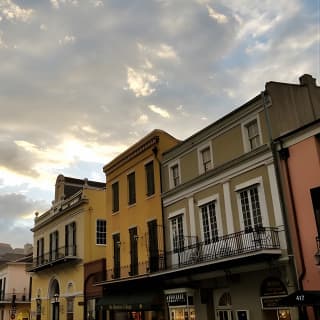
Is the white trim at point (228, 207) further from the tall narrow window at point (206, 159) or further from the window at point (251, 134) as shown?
the window at point (251, 134)

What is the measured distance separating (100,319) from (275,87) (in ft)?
57.0

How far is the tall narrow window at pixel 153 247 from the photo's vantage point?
871 inches

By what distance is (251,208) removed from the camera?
17516 millimetres

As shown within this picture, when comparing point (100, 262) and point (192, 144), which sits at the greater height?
point (192, 144)

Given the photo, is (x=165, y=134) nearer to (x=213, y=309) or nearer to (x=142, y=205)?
(x=142, y=205)

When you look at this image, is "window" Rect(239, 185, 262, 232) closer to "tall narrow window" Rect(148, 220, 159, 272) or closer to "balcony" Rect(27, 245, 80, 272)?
"tall narrow window" Rect(148, 220, 159, 272)

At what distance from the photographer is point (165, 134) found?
78.7 feet

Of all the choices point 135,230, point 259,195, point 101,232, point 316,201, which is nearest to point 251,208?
point 259,195

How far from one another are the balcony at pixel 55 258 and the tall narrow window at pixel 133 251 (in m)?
6.56

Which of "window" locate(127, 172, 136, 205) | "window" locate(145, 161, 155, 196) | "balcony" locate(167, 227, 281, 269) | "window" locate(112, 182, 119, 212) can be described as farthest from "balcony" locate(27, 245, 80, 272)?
"balcony" locate(167, 227, 281, 269)

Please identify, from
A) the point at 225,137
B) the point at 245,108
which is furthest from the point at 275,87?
the point at 225,137

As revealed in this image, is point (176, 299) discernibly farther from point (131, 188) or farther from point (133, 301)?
point (131, 188)

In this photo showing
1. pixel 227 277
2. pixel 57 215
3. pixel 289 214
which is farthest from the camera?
pixel 57 215

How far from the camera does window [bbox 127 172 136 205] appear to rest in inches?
1005
